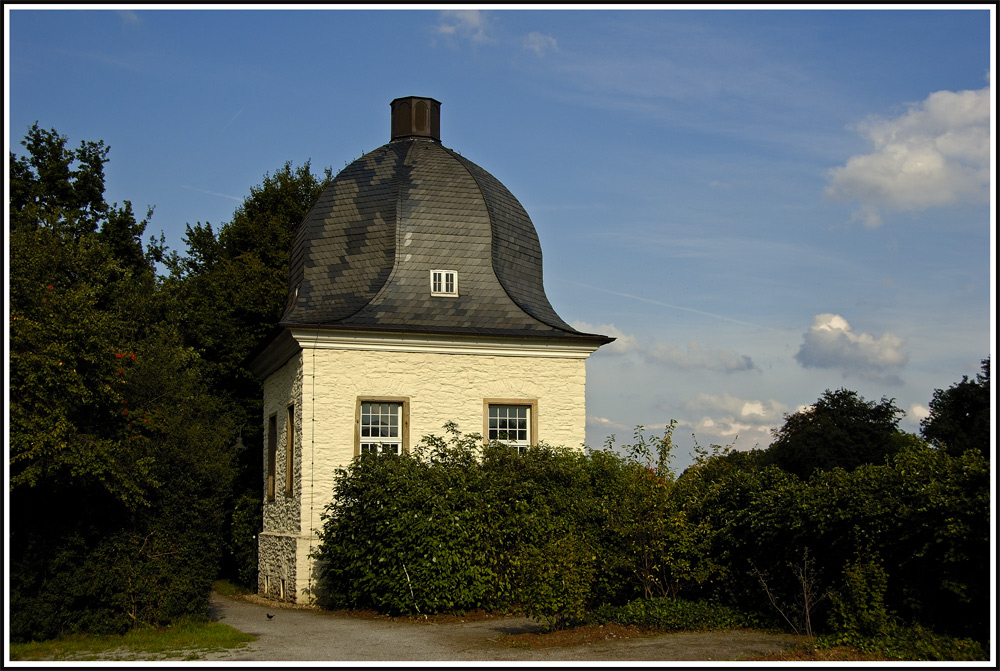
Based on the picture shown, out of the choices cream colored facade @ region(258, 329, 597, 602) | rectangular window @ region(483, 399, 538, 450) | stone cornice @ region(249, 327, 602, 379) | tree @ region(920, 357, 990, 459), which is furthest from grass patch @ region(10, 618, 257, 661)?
tree @ region(920, 357, 990, 459)

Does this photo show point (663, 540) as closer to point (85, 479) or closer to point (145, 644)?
point (145, 644)

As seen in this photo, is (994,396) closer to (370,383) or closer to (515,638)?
(515,638)

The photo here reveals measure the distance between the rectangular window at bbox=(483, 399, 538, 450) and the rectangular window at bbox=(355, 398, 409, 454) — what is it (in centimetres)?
169

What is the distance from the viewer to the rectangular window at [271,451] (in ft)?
75.0

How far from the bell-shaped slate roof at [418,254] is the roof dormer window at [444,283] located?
0.09 metres

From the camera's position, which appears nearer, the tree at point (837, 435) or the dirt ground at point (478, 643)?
the dirt ground at point (478, 643)

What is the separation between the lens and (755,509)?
13.8m

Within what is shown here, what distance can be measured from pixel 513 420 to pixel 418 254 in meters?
4.03

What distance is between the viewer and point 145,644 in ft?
41.7

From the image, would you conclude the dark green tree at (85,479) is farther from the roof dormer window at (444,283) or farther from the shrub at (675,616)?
the roof dormer window at (444,283)

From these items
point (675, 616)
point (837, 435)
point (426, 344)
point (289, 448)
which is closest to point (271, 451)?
point (289, 448)

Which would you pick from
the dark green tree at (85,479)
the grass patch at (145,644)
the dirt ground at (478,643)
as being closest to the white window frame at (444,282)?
the dark green tree at (85,479)

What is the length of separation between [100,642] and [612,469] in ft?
29.1

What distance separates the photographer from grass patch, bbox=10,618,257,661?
11.8 m
